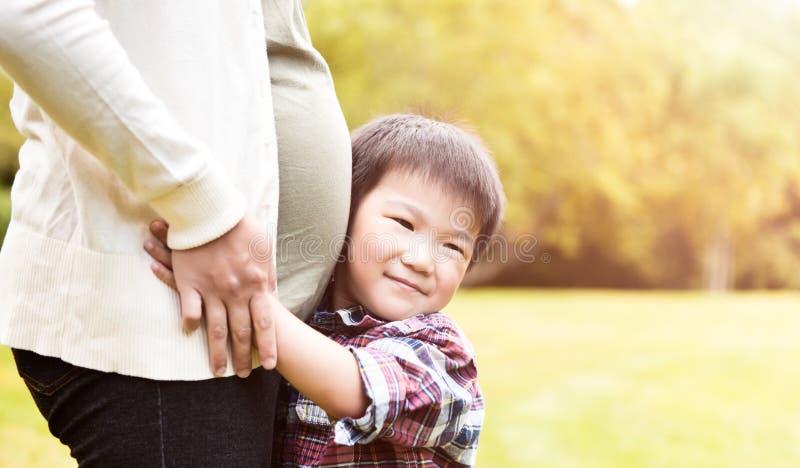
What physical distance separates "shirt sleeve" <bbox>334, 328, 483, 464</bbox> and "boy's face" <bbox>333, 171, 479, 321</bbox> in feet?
0.45

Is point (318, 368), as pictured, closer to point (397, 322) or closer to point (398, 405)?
point (398, 405)

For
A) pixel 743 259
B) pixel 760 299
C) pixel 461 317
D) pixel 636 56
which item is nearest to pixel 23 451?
pixel 461 317

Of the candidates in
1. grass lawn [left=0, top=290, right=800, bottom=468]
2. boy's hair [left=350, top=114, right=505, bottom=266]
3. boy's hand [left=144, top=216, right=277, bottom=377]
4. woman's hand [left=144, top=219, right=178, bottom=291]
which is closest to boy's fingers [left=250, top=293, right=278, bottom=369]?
boy's hand [left=144, top=216, right=277, bottom=377]

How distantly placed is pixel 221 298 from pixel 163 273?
3.4 inches

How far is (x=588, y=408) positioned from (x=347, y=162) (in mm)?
5301

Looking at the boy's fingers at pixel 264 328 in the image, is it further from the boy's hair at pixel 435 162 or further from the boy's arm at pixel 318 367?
the boy's hair at pixel 435 162

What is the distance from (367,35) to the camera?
988 centimetres

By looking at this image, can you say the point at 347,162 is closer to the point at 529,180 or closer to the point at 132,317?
the point at 132,317

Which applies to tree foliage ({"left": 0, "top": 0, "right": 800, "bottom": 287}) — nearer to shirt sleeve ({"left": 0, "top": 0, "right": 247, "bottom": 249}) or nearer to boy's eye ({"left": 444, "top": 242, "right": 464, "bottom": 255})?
boy's eye ({"left": 444, "top": 242, "right": 464, "bottom": 255})

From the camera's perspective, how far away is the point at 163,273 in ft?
3.54

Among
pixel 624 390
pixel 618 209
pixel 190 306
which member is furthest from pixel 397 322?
pixel 618 209

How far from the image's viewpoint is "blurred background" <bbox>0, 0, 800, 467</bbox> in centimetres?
591

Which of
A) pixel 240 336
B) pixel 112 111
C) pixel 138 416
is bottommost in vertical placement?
pixel 138 416

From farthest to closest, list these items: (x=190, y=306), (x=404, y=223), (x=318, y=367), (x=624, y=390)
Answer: (x=624, y=390)
(x=404, y=223)
(x=318, y=367)
(x=190, y=306)
